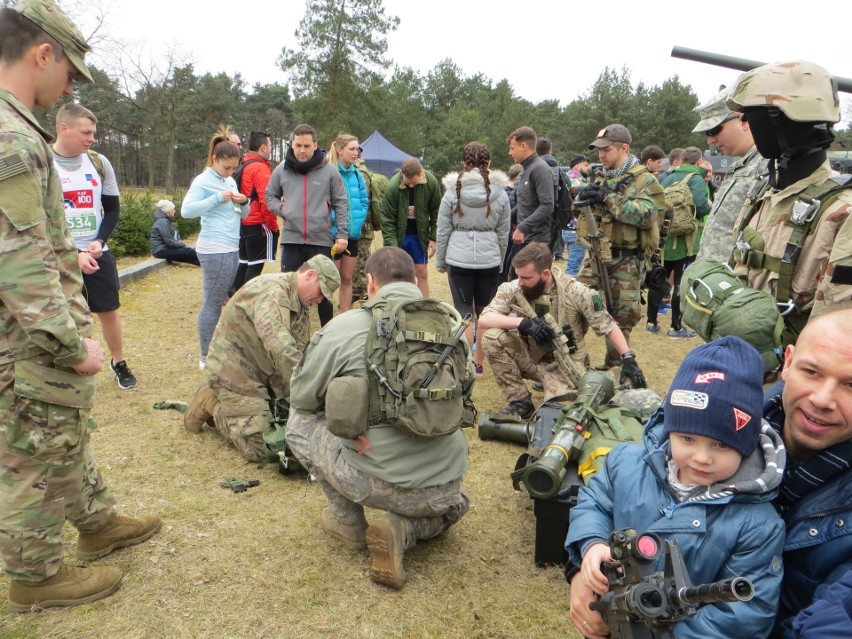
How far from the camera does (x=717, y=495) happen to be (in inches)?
61.3

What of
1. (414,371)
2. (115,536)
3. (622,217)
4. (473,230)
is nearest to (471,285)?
(473,230)

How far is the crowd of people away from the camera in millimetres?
1527

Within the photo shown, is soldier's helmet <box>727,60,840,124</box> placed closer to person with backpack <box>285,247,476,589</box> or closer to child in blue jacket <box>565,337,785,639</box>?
child in blue jacket <box>565,337,785,639</box>

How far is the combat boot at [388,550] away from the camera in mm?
2701

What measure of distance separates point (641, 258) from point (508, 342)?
1.74 meters

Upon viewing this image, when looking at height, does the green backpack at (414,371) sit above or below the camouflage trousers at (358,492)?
above

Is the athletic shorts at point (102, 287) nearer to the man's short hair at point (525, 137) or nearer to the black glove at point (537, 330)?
the black glove at point (537, 330)

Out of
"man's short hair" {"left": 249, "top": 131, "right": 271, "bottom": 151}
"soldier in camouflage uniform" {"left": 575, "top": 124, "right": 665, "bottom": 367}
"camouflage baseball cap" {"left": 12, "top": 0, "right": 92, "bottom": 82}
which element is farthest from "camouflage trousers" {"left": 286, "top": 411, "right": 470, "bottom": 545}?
"man's short hair" {"left": 249, "top": 131, "right": 271, "bottom": 151}

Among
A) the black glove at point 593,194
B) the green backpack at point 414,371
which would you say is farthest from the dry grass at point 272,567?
the black glove at point 593,194

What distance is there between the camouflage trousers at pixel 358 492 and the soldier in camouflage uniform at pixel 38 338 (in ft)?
3.30

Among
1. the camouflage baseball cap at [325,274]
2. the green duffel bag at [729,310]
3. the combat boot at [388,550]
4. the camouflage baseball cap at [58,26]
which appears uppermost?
the camouflage baseball cap at [58,26]

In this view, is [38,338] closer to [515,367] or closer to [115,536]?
[115,536]

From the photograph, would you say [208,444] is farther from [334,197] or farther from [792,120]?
[792,120]

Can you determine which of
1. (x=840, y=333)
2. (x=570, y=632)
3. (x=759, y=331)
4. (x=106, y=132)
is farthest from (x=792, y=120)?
(x=106, y=132)
